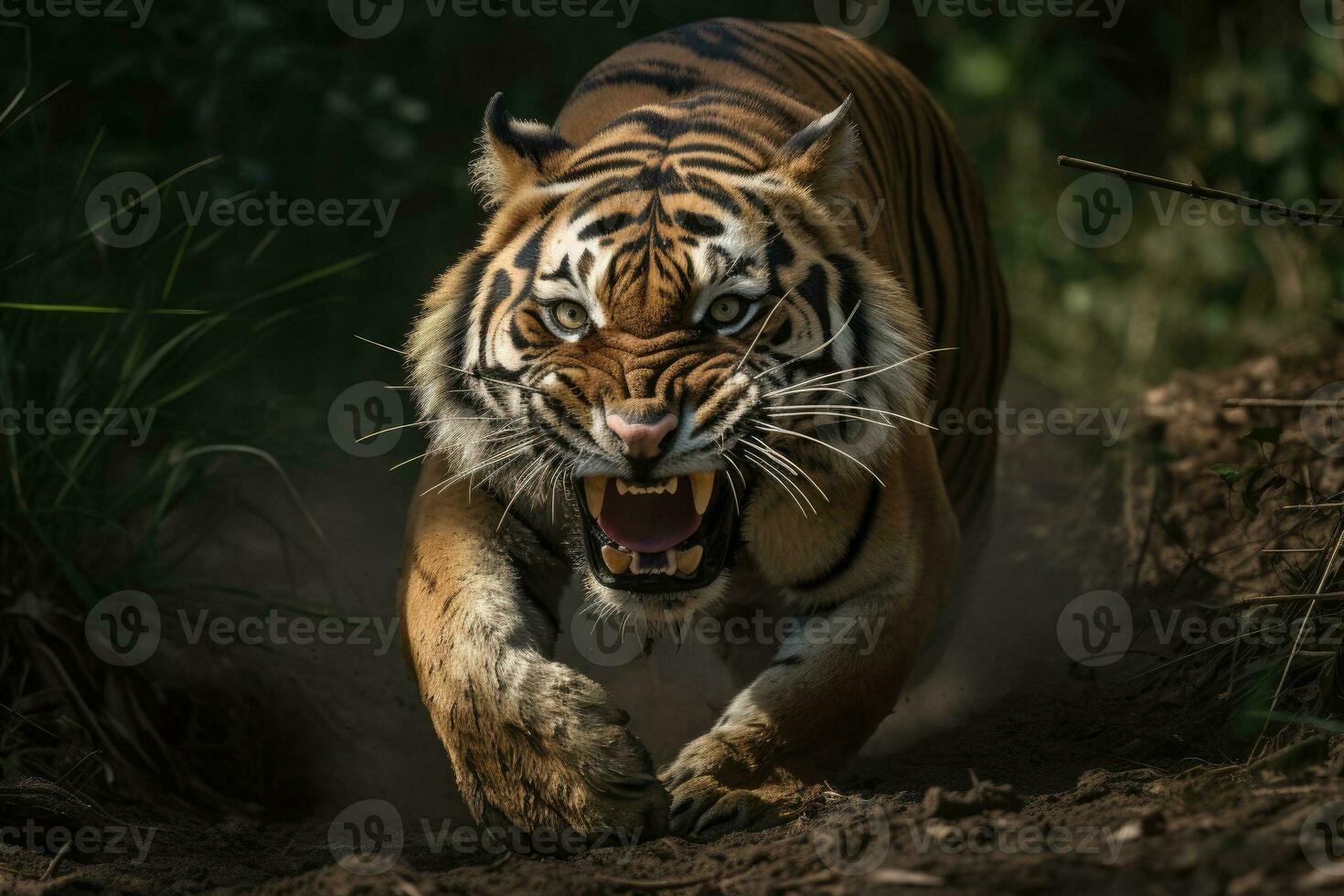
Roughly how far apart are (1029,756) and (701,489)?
120 centimetres

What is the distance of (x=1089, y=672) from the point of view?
439 centimetres

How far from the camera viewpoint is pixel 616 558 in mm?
3158

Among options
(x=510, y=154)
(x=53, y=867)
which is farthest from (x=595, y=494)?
(x=53, y=867)

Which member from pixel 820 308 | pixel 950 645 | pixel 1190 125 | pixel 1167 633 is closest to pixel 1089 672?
pixel 1167 633

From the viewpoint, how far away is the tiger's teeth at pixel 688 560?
10.4 ft

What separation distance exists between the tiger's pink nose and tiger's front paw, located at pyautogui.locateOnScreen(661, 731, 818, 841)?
0.68 meters

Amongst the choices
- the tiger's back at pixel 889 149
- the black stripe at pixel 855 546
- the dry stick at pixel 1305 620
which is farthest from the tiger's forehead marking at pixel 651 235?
the dry stick at pixel 1305 620

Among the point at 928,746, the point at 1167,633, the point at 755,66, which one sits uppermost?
the point at 755,66

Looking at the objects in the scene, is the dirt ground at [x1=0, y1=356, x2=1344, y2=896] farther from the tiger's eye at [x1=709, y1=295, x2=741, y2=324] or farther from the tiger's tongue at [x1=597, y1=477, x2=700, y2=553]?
the tiger's eye at [x1=709, y1=295, x2=741, y2=324]

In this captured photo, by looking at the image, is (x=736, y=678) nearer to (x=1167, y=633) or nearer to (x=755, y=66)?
(x=1167, y=633)

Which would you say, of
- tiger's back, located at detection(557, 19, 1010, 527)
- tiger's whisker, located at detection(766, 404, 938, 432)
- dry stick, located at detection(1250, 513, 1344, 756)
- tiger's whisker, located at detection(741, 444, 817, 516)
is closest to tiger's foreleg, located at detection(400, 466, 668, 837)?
tiger's whisker, located at detection(741, 444, 817, 516)

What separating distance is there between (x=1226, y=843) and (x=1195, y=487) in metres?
3.40

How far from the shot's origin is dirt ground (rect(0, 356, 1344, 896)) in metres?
2.26

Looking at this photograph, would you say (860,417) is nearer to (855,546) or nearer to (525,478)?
(855,546)
